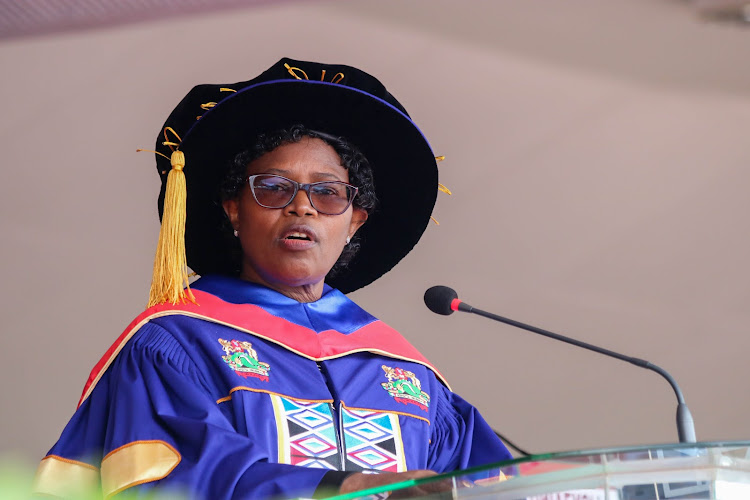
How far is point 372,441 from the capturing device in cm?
218

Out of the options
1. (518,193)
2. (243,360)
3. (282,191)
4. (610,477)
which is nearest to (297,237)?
(282,191)

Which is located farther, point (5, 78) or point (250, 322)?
point (5, 78)

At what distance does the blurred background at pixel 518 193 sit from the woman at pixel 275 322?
2176 mm

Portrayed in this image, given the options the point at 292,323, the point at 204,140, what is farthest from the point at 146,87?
the point at 292,323

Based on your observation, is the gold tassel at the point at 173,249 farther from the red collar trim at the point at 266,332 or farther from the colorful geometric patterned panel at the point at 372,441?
the colorful geometric patterned panel at the point at 372,441

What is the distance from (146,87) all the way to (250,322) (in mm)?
2667

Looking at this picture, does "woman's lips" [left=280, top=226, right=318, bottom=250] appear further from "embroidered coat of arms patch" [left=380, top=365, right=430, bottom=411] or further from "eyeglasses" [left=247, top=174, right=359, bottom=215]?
"embroidered coat of arms patch" [left=380, top=365, right=430, bottom=411]

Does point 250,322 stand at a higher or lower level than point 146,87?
lower

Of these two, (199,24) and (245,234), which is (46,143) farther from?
(245,234)

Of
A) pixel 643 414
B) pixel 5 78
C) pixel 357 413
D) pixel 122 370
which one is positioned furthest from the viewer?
pixel 643 414

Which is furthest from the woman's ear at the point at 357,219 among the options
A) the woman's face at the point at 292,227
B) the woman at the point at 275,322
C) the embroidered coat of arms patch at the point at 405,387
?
the embroidered coat of arms patch at the point at 405,387

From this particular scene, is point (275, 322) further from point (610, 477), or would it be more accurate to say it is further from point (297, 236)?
point (610, 477)

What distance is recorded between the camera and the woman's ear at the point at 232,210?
2.51 meters

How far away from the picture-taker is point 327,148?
8.25 ft
